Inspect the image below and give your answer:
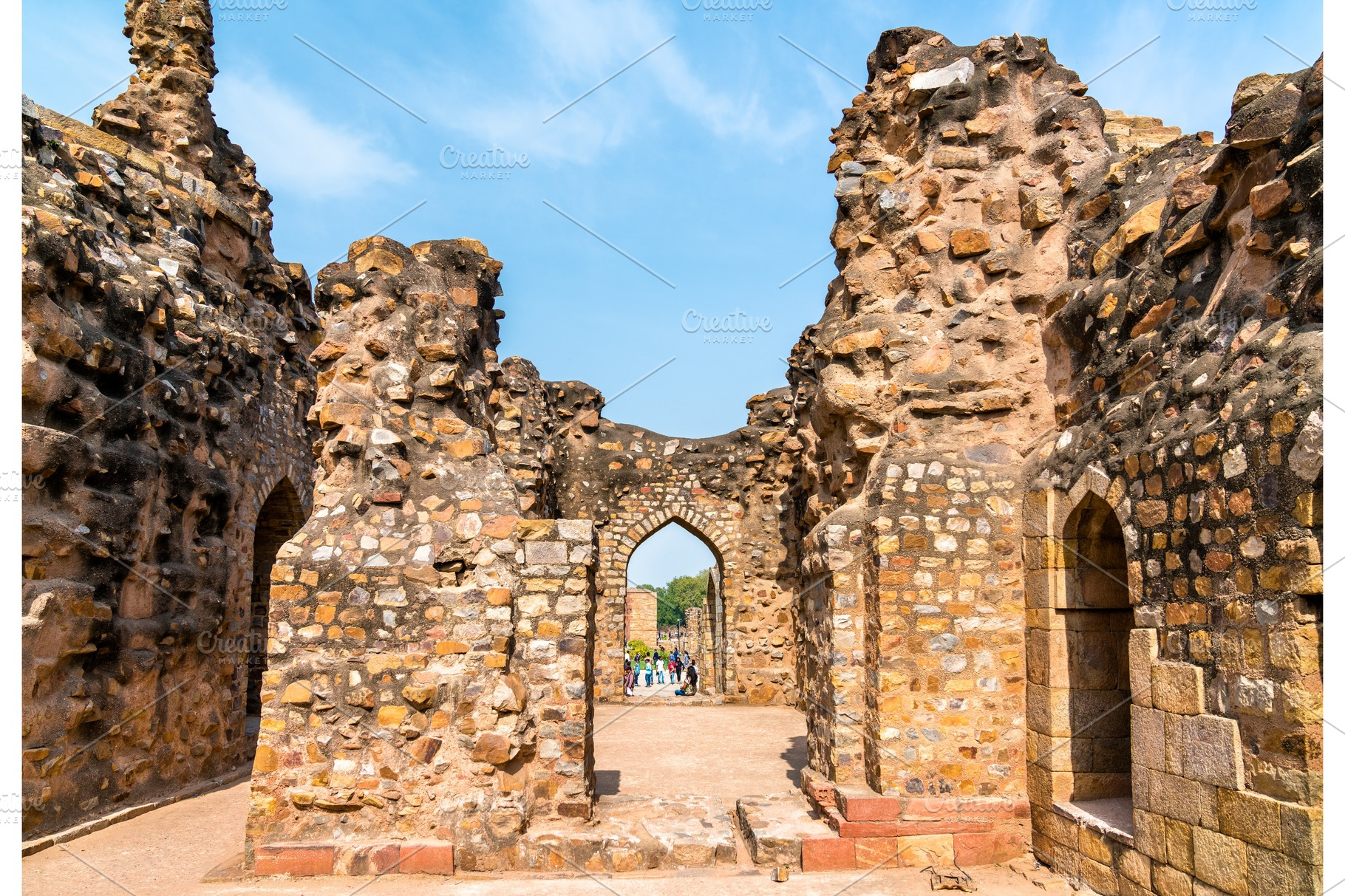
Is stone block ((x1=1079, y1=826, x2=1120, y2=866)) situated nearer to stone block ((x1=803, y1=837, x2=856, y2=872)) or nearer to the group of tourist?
stone block ((x1=803, y1=837, x2=856, y2=872))

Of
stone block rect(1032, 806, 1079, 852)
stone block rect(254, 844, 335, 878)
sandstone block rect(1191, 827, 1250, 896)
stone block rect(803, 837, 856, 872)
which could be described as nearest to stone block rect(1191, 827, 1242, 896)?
sandstone block rect(1191, 827, 1250, 896)

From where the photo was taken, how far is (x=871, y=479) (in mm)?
6371

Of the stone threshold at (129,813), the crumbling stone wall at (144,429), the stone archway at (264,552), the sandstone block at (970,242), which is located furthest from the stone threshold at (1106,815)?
the stone archway at (264,552)

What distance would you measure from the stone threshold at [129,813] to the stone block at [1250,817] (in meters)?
7.15

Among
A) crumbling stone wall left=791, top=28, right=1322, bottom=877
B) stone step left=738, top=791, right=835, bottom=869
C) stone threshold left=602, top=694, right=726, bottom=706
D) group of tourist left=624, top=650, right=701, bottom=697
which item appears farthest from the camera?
group of tourist left=624, top=650, right=701, bottom=697

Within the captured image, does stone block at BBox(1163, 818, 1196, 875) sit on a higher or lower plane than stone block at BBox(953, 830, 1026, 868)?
higher

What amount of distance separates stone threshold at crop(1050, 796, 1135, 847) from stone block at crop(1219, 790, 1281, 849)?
30.5 inches

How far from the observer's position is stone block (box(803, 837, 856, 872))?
5.57 m

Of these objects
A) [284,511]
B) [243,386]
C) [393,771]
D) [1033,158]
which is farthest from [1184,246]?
[284,511]

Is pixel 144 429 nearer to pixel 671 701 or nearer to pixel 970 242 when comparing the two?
pixel 970 242

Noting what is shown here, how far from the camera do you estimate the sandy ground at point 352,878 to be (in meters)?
4.99

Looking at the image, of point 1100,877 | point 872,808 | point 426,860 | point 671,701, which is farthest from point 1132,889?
point 671,701

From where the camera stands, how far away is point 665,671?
31.2m

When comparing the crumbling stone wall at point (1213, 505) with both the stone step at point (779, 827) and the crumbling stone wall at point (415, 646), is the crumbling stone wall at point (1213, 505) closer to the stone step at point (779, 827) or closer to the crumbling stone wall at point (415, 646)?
the stone step at point (779, 827)
